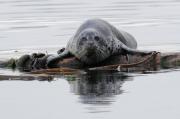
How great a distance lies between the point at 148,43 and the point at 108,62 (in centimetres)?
502

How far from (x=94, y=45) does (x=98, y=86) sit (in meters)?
2.97

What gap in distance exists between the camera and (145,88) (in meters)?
16.5

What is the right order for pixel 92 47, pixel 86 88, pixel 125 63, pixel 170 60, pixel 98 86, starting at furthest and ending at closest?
pixel 92 47
pixel 125 63
pixel 170 60
pixel 98 86
pixel 86 88

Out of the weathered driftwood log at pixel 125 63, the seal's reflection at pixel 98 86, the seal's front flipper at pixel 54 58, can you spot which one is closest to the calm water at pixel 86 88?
the seal's reflection at pixel 98 86

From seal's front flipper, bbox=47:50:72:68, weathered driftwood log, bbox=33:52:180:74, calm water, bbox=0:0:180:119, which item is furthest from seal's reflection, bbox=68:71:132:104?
seal's front flipper, bbox=47:50:72:68

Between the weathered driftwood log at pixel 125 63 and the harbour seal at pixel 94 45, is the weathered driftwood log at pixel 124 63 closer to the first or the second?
the weathered driftwood log at pixel 125 63

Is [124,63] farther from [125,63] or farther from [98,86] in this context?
[98,86]

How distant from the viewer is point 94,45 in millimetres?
19906

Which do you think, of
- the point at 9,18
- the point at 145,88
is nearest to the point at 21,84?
the point at 145,88

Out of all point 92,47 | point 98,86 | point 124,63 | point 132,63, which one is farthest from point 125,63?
point 98,86

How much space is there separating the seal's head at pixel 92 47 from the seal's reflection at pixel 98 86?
89 centimetres

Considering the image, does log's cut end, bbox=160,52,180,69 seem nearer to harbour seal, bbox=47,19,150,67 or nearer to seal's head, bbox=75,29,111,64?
harbour seal, bbox=47,19,150,67

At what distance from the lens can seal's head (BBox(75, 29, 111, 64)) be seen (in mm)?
19828

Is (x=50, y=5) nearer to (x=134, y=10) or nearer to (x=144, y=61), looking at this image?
(x=134, y=10)
